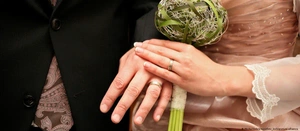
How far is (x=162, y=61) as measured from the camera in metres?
0.82

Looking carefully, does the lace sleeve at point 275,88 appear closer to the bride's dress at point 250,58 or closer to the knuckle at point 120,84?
the bride's dress at point 250,58

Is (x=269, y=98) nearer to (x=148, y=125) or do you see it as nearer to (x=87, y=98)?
(x=148, y=125)

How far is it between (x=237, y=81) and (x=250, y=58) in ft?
0.41

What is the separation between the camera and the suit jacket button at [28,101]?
2.93ft

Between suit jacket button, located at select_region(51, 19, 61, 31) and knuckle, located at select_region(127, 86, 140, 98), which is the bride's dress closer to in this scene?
knuckle, located at select_region(127, 86, 140, 98)

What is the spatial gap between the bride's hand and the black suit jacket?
0.40 ft

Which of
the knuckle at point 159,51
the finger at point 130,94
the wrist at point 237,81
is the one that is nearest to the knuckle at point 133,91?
the finger at point 130,94

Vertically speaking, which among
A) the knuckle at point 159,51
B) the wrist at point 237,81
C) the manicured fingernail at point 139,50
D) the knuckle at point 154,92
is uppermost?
the knuckle at point 159,51

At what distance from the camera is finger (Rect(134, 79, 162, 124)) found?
0.81m

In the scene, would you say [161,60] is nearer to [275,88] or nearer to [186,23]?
[186,23]

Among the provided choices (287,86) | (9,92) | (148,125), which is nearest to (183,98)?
(148,125)

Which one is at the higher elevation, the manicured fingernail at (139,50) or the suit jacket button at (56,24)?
the suit jacket button at (56,24)

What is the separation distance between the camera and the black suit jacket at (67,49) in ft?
2.86

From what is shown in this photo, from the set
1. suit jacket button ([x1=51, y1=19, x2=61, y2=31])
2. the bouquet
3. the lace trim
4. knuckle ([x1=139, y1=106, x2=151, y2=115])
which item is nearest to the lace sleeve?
the lace trim
